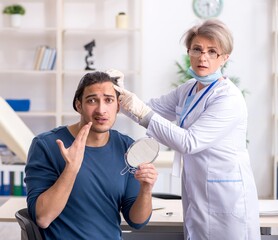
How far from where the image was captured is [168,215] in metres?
2.42

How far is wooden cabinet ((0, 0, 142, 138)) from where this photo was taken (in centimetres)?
552

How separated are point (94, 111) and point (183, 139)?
15.9 inches

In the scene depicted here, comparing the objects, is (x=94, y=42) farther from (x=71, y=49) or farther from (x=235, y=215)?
(x=235, y=215)

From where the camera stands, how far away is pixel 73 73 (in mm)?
5301

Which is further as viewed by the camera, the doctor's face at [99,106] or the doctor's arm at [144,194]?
the doctor's face at [99,106]

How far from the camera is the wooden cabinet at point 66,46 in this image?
18.1ft

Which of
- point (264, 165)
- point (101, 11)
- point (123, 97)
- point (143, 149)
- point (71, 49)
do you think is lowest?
point (264, 165)

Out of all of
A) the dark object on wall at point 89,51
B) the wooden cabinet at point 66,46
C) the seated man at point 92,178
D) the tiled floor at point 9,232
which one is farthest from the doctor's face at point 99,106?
the wooden cabinet at point 66,46

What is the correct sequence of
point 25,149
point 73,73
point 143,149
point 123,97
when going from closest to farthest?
point 143,149 → point 123,97 → point 25,149 → point 73,73

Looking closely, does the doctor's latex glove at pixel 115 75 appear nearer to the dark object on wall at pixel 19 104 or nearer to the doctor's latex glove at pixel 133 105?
the doctor's latex glove at pixel 133 105

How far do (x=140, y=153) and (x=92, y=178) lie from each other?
181mm

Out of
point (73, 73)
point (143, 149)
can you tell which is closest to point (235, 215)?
point (143, 149)

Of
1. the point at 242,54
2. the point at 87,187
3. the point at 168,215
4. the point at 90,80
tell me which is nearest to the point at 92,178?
the point at 87,187

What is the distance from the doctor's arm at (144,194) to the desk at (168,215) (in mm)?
434
